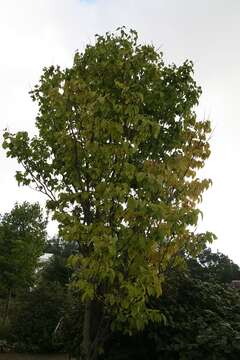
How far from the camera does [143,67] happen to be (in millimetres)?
6168

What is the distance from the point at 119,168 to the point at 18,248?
1644 cm

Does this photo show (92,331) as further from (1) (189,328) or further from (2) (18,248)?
(2) (18,248)

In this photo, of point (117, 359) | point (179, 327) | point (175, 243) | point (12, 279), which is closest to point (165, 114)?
point (175, 243)

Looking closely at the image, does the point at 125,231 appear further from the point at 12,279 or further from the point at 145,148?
the point at 12,279

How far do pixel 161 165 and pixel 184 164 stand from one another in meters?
0.28

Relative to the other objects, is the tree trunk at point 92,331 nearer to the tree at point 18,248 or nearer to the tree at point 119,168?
the tree at point 119,168

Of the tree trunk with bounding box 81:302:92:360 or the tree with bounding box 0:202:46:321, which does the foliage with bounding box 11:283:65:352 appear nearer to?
the tree with bounding box 0:202:46:321

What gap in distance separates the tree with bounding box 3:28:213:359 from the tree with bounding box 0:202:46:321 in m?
15.2

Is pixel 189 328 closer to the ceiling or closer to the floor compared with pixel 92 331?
closer to the ceiling

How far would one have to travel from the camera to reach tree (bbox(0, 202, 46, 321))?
822 inches

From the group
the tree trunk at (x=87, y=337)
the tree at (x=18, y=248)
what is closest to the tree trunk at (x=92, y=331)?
the tree trunk at (x=87, y=337)

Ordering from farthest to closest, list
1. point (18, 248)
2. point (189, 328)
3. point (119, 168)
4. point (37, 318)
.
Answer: point (18, 248), point (37, 318), point (189, 328), point (119, 168)

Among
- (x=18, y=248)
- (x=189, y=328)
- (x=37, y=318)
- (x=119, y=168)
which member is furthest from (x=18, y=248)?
(x=119, y=168)

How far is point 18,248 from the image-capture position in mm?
20719
